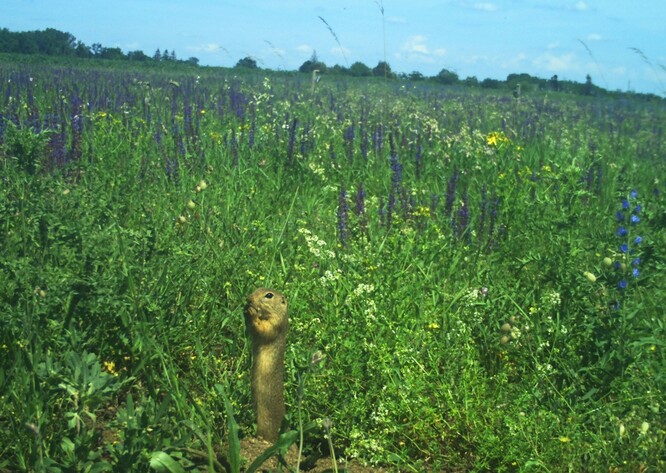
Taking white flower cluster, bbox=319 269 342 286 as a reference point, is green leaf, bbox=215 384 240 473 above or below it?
below

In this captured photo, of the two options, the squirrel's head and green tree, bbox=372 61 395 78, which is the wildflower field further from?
green tree, bbox=372 61 395 78

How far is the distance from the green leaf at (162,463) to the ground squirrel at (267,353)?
478 millimetres

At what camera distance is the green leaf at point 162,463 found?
2406mm

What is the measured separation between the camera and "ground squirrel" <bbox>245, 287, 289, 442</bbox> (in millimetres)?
2797

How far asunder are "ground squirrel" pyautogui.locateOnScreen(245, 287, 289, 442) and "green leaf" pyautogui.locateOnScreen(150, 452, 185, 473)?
1.57 feet

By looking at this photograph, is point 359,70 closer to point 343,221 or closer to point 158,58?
point 158,58

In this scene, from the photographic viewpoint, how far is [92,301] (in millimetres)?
2953

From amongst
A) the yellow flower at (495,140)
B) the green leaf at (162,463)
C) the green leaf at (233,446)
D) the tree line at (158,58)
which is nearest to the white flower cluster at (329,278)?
the green leaf at (233,446)

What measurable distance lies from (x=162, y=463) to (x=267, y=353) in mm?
580

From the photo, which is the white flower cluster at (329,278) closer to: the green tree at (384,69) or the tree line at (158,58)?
the green tree at (384,69)

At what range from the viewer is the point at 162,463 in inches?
95.0

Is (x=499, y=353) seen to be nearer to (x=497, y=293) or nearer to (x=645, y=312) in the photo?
(x=497, y=293)

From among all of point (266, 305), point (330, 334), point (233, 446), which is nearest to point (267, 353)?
point (266, 305)

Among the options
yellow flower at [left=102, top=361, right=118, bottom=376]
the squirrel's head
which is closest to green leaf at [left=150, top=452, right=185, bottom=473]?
the squirrel's head
